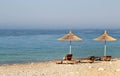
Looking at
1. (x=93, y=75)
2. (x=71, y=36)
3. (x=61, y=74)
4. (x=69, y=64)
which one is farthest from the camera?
(x=71, y=36)

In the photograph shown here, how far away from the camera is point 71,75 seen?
16297mm

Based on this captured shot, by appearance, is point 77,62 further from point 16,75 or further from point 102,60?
point 16,75

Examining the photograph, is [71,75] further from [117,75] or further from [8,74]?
[8,74]

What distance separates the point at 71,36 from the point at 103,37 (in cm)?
260

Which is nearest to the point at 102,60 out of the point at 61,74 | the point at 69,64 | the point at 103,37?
the point at 103,37

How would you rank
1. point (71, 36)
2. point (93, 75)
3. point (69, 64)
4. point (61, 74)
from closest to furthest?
point (93, 75) → point (61, 74) → point (69, 64) → point (71, 36)

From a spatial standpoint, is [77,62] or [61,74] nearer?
[61,74]

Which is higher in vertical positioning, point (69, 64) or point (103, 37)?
point (103, 37)

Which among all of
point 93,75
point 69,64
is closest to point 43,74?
point 93,75

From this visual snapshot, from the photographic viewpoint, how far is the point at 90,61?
2319 cm

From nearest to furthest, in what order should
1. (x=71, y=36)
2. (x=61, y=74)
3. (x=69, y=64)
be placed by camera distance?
1. (x=61, y=74)
2. (x=69, y=64)
3. (x=71, y=36)

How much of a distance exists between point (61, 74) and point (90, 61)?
668 centimetres

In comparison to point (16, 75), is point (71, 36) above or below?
Result: above

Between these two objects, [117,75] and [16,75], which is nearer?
[117,75]
